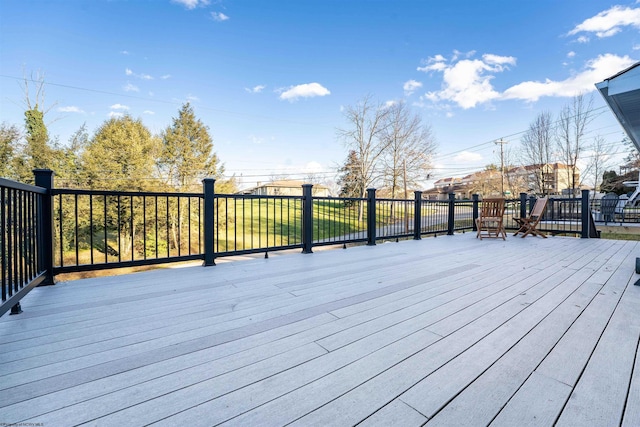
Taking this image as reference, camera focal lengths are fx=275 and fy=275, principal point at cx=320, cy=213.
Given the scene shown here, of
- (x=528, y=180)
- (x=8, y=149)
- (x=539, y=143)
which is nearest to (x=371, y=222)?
(x=539, y=143)

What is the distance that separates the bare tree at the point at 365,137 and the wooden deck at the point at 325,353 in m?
16.4

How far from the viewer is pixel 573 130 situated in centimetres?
1398

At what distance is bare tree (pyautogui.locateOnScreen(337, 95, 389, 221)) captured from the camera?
1811 centimetres

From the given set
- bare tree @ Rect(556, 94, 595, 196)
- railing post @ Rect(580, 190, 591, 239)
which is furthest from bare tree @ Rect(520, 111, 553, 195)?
railing post @ Rect(580, 190, 591, 239)

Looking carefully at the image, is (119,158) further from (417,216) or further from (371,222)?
(417,216)

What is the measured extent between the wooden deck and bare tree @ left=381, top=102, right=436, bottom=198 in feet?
51.8

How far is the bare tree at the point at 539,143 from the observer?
1469cm

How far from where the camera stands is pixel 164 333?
1525mm

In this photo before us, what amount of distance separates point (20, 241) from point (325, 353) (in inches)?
83.6

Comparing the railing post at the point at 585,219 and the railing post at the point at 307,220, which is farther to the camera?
the railing post at the point at 585,219

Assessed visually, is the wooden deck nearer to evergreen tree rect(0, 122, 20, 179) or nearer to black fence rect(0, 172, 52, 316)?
black fence rect(0, 172, 52, 316)

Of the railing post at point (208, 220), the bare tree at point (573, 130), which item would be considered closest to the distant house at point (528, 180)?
the bare tree at point (573, 130)

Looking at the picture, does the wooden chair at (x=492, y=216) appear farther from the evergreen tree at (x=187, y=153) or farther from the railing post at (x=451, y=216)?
the evergreen tree at (x=187, y=153)

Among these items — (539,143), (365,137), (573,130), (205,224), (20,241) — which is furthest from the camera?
(365,137)
